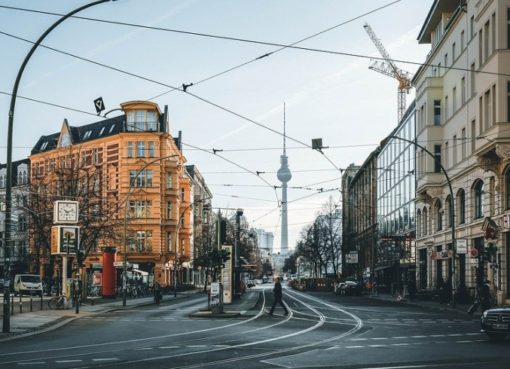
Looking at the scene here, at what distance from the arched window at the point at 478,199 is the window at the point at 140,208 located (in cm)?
4986

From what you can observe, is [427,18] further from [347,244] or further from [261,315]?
[347,244]

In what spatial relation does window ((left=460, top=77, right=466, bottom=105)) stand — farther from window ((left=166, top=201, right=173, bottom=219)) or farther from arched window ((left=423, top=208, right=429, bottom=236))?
window ((left=166, top=201, right=173, bottom=219))

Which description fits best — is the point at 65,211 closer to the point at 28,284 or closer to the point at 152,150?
the point at 28,284

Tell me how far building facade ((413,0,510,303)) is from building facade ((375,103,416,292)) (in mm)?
4380

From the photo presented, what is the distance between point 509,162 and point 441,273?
20.1 m

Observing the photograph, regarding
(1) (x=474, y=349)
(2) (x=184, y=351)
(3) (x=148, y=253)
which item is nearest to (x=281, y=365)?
(2) (x=184, y=351)

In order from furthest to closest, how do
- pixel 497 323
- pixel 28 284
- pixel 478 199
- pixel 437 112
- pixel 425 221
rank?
pixel 28 284 → pixel 425 221 → pixel 437 112 → pixel 478 199 → pixel 497 323

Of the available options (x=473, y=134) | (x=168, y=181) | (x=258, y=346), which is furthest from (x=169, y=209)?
(x=258, y=346)

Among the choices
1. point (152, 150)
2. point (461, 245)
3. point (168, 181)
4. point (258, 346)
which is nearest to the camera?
point (258, 346)

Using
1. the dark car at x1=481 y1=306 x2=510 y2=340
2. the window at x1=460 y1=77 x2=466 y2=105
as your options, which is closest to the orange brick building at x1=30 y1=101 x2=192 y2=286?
the window at x1=460 y1=77 x2=466 y2=105

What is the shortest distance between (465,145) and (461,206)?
14.1 ft

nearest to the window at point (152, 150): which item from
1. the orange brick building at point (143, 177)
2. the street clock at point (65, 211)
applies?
the orange brick building at point (143, 177)

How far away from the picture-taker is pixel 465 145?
5128 cm

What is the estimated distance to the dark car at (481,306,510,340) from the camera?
2212 centimetres
